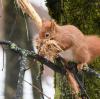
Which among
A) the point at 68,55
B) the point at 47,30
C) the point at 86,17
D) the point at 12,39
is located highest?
the point at 12,39

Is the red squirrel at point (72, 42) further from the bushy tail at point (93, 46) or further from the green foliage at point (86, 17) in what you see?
the green foliage at point (86, 17)

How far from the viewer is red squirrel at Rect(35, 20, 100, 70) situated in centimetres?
120

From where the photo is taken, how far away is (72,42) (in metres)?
1.29

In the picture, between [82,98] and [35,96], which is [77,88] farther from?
[35,96]

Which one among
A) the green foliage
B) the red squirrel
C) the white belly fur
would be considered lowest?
the white belly fur

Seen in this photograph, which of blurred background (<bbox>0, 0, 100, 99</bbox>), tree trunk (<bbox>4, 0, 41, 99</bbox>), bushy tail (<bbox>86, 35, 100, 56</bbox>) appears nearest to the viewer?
bushy tail (<bbox>86, 35, 100, 56</bbox>)

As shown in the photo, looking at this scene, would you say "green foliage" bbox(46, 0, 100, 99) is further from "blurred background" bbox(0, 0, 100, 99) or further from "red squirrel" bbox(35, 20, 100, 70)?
"red squirrel" bbox(35, 20, 100, 70)

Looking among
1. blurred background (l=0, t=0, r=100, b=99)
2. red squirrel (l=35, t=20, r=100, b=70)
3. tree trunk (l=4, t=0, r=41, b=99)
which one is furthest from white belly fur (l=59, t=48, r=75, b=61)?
tree trunk (l=4, t=0, r=41, b=99)

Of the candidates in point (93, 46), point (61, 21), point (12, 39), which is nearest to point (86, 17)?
point (61, 21)

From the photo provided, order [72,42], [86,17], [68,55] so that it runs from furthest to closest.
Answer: [86,17] → [72,42] → [68,55]

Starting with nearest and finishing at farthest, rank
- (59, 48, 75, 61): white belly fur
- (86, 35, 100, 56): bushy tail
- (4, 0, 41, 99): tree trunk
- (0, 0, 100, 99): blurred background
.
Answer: (59, 48, 75, 61): white belly fur
(86, 35, 100, 56): bushy tail
(0, 0, 100, 99): blurred background
(4, 0, 41, 99): tree trunk

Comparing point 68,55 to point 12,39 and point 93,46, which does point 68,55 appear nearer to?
point 93,46

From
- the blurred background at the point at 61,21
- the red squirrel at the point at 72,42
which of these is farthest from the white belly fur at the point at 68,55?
the blurred background at the point at 61,21

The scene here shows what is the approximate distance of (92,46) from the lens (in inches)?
52.0
